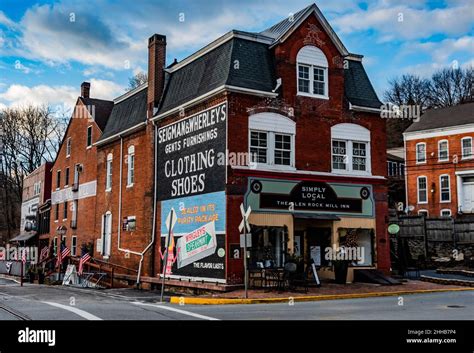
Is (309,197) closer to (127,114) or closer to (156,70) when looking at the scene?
(156,70)

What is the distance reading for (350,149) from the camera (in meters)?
26.1

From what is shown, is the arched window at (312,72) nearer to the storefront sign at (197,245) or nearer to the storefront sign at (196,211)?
the storefront sign at (196,211)

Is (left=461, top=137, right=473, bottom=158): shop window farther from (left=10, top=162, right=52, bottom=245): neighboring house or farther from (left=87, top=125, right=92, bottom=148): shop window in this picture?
(left=10, top=162, right=52, bottom=245): neighboring house

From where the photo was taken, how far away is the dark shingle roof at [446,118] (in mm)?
52047

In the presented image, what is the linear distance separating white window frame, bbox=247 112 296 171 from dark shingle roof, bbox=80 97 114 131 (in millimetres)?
16106

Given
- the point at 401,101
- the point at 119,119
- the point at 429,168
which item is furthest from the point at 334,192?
the point at 401,101

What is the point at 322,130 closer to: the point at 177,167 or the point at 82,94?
the point at 177,167

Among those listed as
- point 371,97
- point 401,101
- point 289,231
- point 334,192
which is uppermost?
point 401,101

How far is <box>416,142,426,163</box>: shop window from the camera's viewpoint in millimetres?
54531

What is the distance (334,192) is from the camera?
25.2 meters

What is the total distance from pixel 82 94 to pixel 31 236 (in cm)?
1369

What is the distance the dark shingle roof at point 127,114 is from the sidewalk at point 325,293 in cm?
1254

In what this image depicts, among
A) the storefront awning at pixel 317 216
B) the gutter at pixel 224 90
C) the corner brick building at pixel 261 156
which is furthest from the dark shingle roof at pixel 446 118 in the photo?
the gutter at pixel 224 90

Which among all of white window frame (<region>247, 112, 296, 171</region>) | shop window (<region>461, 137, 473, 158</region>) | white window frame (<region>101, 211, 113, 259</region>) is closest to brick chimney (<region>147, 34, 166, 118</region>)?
white window frame (<region>247, 112, 296, 171</region>)
